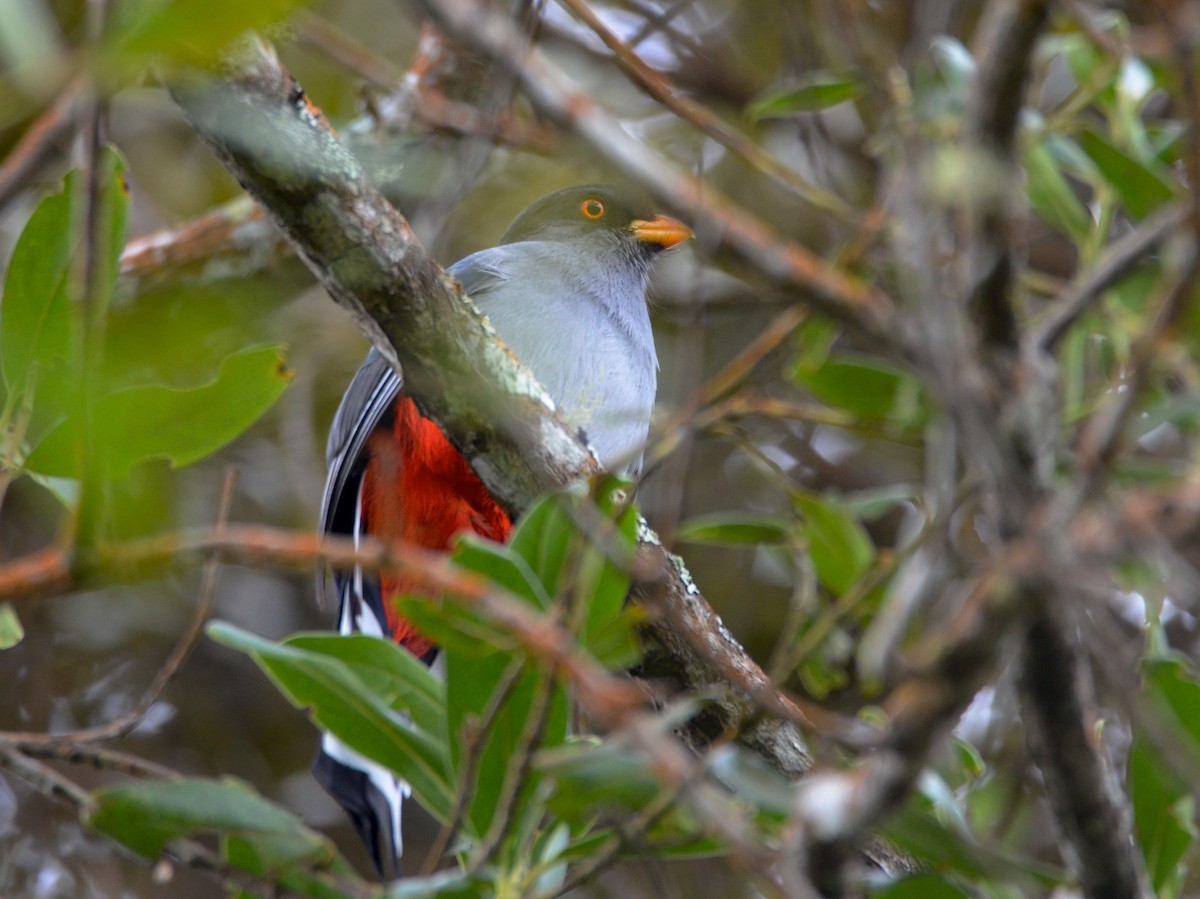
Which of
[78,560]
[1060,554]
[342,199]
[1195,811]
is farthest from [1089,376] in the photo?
[78,560]

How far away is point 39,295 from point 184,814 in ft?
3.53

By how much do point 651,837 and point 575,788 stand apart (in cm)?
28

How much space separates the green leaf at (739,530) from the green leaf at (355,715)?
1229 millimetres

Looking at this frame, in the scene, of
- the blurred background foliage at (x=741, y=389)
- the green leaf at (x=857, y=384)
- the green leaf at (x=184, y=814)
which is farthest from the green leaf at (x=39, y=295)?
the green leaf at (x=857, y=384)

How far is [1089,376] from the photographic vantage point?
501cm

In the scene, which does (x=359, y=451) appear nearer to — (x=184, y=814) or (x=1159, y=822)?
(x=184, y=814)

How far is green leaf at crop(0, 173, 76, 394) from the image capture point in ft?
7.70

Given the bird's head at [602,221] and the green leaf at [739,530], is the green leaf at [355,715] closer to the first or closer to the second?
the green leaf at [739,530]

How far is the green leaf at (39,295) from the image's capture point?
235 centimetres

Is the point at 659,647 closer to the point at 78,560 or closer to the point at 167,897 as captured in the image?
the point at 78,560

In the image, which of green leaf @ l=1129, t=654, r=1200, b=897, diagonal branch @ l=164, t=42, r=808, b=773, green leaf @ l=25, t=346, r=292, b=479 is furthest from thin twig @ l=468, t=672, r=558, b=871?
green leaf @ l=1129, t=654, r=1200, b=897

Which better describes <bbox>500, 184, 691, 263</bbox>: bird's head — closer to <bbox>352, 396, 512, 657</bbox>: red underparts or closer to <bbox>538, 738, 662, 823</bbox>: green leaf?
<bbox>352, 396, 512, 657</bbox>: red underparts

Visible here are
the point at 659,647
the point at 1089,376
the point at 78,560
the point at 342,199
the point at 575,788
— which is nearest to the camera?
the point at 78,560

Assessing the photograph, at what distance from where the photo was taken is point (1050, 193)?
3205 mm
